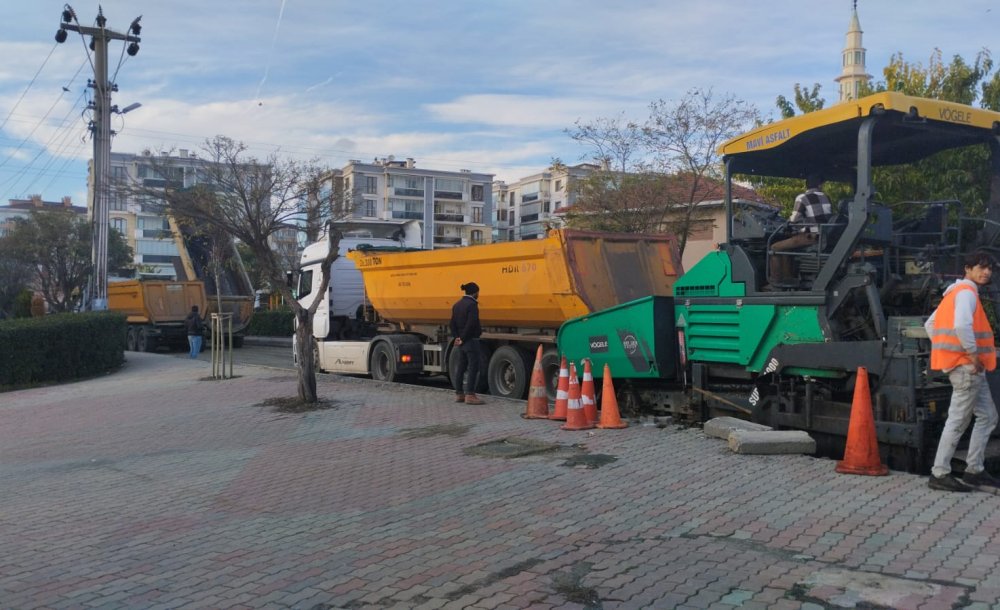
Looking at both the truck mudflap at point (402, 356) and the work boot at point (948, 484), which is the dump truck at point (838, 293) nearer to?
the work boot at point (948, 484)

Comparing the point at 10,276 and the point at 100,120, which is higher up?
the point at 100,120

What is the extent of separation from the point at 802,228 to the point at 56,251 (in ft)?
107

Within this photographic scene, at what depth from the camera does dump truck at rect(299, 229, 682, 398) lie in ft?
36.8

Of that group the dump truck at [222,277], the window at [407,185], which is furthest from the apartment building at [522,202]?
the dump truck at [222,277]

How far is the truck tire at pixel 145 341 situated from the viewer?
28.7 meters

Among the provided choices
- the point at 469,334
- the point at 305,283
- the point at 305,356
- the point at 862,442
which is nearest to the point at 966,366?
the point at 862,442

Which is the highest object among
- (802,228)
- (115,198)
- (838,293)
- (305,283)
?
(115,198)

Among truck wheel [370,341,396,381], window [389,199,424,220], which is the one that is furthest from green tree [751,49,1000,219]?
window [389,199,424,220]

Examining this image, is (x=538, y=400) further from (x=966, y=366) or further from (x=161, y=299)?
(x=161, y=299)

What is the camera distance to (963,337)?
5.79 meters

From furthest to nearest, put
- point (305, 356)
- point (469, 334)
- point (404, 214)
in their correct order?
point (404, 214)
point (305, 356)
point (469, 334)

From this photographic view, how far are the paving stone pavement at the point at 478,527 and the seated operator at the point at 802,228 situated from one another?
71.2 inches

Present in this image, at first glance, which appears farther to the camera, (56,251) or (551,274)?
(56,251)

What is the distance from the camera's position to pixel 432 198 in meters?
81.8
